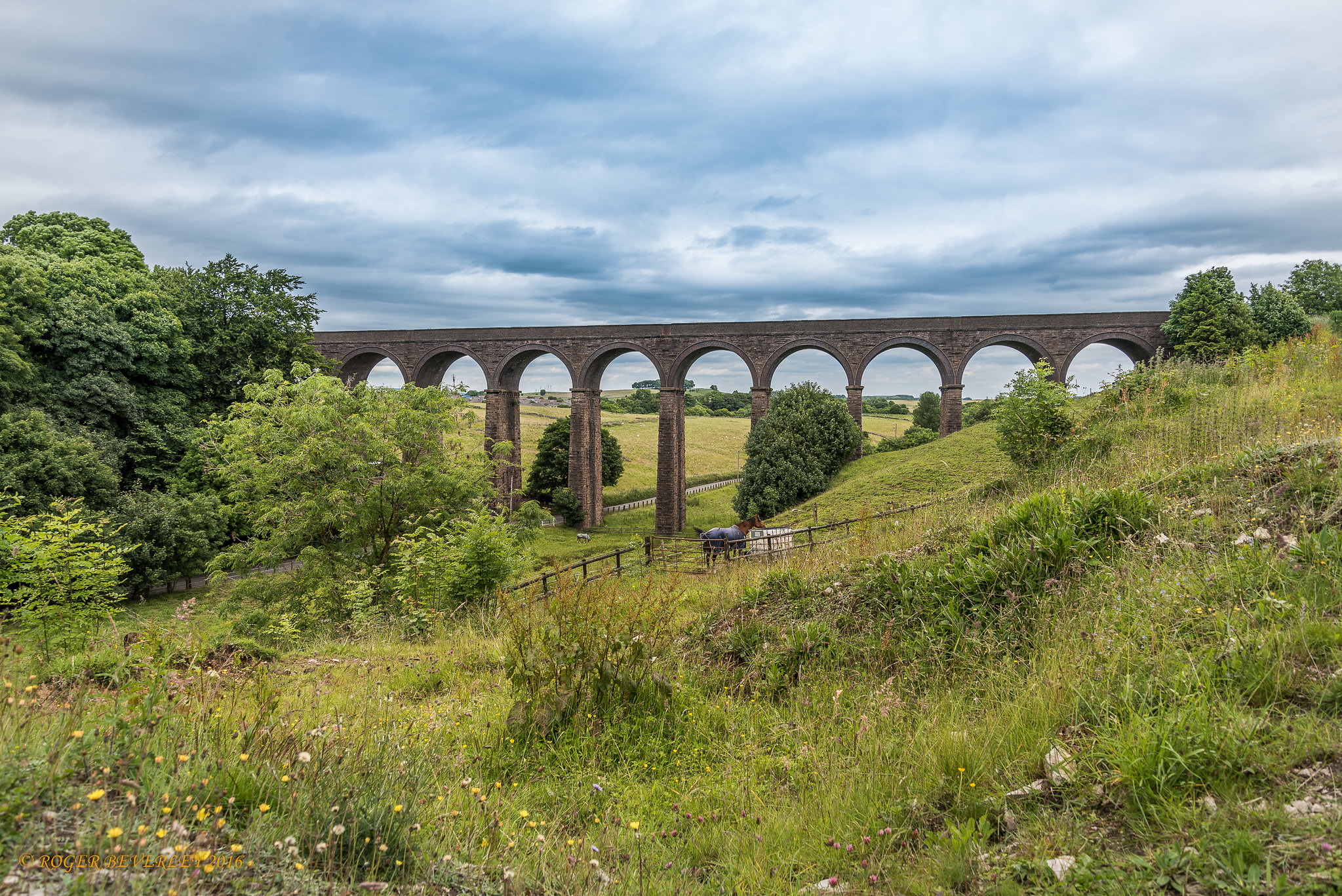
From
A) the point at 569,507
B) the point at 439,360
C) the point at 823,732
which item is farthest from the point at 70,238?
Result: the point at 823,732

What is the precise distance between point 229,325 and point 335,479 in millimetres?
16397

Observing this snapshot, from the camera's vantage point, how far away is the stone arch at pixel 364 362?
3422 centimetres

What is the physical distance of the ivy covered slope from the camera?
220 cm

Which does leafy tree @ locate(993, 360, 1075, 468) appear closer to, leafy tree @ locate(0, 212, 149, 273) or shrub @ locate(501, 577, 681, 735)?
shrub @ locate(501, 577, 681, 735)

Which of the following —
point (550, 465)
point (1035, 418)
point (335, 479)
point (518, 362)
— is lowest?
point (550, 465)

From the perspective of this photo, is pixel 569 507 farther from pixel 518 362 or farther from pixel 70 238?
pixel 70 238

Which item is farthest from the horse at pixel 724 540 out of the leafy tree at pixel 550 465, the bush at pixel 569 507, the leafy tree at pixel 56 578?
the leafy tree at pixel 550 465

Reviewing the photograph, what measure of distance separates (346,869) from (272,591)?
14723 millimetres

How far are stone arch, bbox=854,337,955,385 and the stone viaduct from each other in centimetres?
5

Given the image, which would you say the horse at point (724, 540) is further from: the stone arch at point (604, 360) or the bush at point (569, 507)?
the bush at point (569, 507)

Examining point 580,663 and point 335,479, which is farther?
point 335,479

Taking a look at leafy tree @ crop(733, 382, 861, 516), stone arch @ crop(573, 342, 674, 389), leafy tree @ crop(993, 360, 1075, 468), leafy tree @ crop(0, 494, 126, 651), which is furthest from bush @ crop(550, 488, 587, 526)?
leafy tree @ crop(993, 360, 1075, 468)

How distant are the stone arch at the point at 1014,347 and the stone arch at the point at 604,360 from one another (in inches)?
562

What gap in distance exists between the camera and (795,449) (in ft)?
96.6
